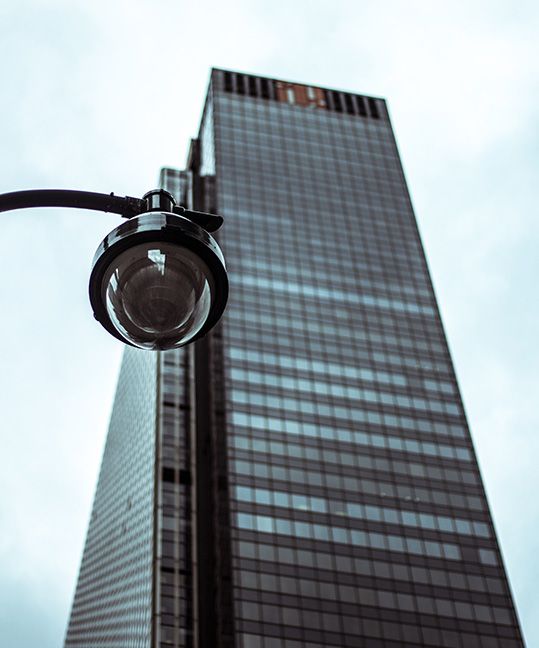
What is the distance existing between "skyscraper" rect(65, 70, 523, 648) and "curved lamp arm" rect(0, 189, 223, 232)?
58.3 metres

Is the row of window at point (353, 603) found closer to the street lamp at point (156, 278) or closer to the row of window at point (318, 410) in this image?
the row of window at point (318, 410)

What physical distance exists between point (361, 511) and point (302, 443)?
6725 mm

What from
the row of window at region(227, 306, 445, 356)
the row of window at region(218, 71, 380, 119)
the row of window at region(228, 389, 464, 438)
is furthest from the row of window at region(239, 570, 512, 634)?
the row of window at region(218, 71, 380, 119)

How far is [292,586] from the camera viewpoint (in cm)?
6331

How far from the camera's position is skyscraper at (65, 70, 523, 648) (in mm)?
64812

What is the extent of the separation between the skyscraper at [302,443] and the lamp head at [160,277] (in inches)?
2300

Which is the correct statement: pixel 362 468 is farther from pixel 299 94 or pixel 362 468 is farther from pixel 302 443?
pixel 299 94

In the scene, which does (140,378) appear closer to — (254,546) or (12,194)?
(254,546)

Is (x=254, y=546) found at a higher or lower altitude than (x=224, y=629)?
higher

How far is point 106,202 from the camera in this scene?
18.8 ft

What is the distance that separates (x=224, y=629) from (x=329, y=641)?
23.1 feet

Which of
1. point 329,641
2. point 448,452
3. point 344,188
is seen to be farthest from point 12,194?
point 344,188

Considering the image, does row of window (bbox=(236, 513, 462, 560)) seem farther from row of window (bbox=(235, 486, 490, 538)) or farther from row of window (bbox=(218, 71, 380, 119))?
row of window (bbox=(218, 71, 380, 119))

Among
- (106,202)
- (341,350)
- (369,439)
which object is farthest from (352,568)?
(106,202)
